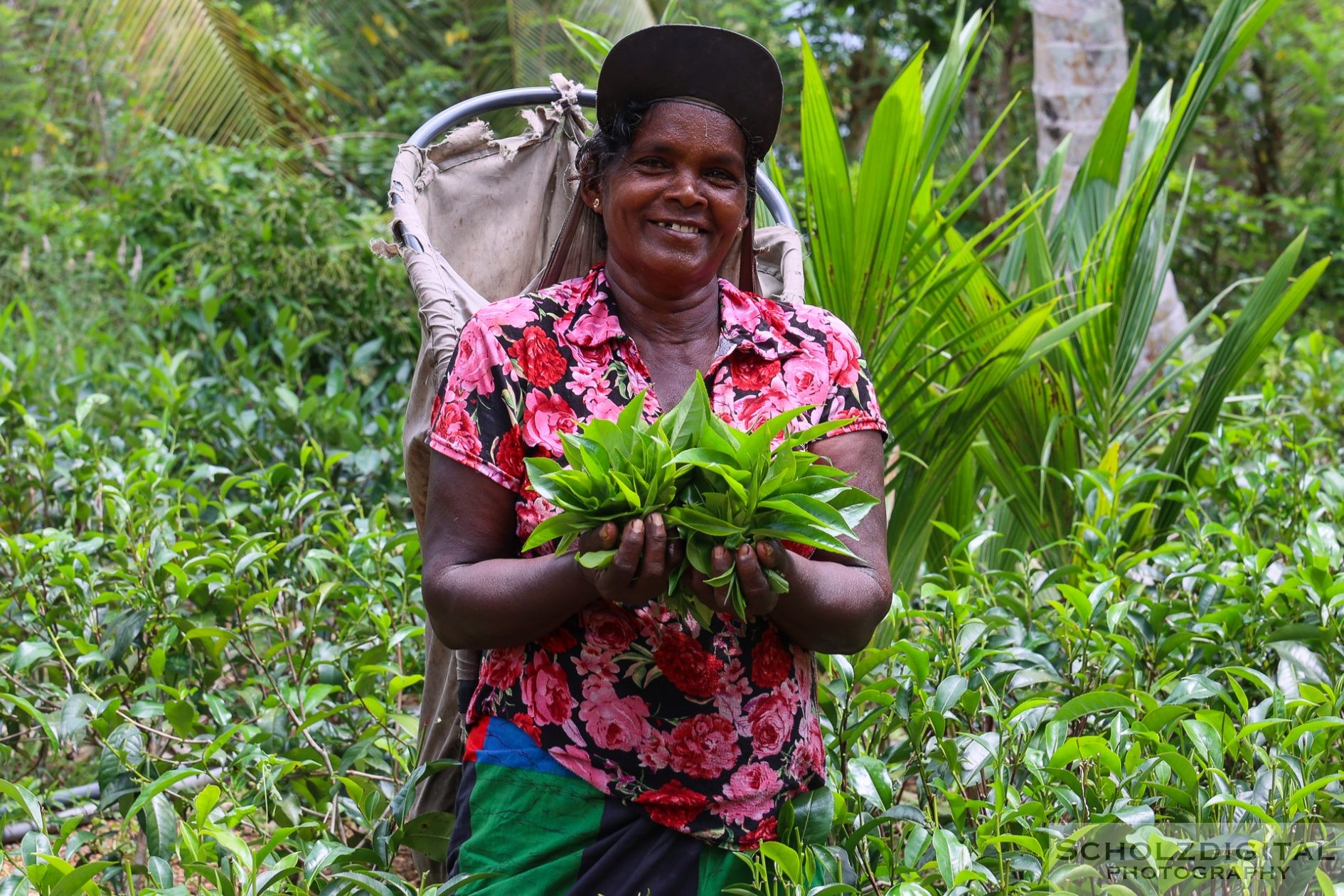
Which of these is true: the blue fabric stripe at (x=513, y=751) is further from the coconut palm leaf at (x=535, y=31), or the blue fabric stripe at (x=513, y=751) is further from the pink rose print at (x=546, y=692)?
the coconut palm leaf at (x=535, y=31)

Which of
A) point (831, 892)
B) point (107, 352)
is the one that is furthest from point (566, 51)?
point (831, 892)

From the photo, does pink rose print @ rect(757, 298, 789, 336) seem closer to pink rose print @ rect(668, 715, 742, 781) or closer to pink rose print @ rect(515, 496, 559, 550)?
pink rose print @ rect(515, 496, 559, 550)

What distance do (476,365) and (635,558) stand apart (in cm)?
47

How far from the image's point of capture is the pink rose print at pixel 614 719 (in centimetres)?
167

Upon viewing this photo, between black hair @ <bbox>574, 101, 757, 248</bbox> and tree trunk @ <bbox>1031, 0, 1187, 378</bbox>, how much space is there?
3.49m

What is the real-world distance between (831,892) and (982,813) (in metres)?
0.65

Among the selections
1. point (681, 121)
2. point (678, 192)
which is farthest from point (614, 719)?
point (681, 121)

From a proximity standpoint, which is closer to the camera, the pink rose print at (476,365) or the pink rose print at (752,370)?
the pink rose print at (476,365)

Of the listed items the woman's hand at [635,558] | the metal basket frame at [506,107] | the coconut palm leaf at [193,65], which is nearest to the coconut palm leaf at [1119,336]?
the metal basket frame at [506,107]

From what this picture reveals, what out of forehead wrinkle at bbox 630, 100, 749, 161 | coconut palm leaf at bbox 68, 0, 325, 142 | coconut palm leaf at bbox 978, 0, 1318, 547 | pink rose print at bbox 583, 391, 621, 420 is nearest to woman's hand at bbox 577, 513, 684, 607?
pink rose print at bbox 583, 391, 621, 420

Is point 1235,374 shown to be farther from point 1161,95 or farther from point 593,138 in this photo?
point 593,138

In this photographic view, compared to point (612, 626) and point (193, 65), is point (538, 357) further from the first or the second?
point (193, 65)

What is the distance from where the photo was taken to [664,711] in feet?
5.48

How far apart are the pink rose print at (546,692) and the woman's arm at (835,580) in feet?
0.94
